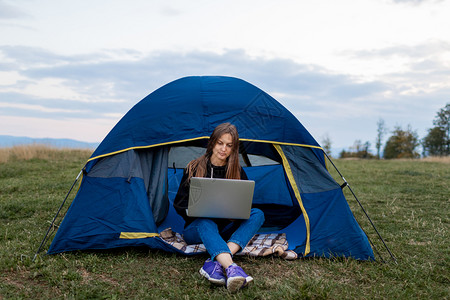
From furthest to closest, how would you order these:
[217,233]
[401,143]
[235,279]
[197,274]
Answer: [401,143] < [217,233] < [197,274] < [235,279]

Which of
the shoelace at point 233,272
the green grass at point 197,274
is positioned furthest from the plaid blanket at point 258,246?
the shoelace at point 233,272

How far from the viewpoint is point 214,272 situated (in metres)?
3.10

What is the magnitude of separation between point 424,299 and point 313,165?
5.41 feet

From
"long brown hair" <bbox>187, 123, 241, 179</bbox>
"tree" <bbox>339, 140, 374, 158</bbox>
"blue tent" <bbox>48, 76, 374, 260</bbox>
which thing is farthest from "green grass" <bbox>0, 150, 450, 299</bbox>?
"tree" <bbox>339, 140, 374, 158</bbox>

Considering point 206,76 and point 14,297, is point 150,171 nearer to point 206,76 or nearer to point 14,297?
point 206,76

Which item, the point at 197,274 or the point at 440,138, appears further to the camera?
the point at 440,138

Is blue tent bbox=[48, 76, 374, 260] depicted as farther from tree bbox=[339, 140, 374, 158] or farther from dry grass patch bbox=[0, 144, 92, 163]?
tree bbox=[339, 140, 374, 158]

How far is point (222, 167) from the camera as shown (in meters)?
3.96

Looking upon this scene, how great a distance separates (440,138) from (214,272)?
43.2 meters

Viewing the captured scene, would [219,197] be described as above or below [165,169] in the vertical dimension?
below

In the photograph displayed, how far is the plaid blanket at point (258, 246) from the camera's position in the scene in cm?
382

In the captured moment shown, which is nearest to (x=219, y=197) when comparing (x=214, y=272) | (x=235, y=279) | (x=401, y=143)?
(x=214, y=272)

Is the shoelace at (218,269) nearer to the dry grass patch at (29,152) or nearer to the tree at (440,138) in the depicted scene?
the dry grass patch at (29,152)

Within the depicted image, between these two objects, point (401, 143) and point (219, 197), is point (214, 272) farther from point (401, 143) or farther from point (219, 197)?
point (401, 143)
